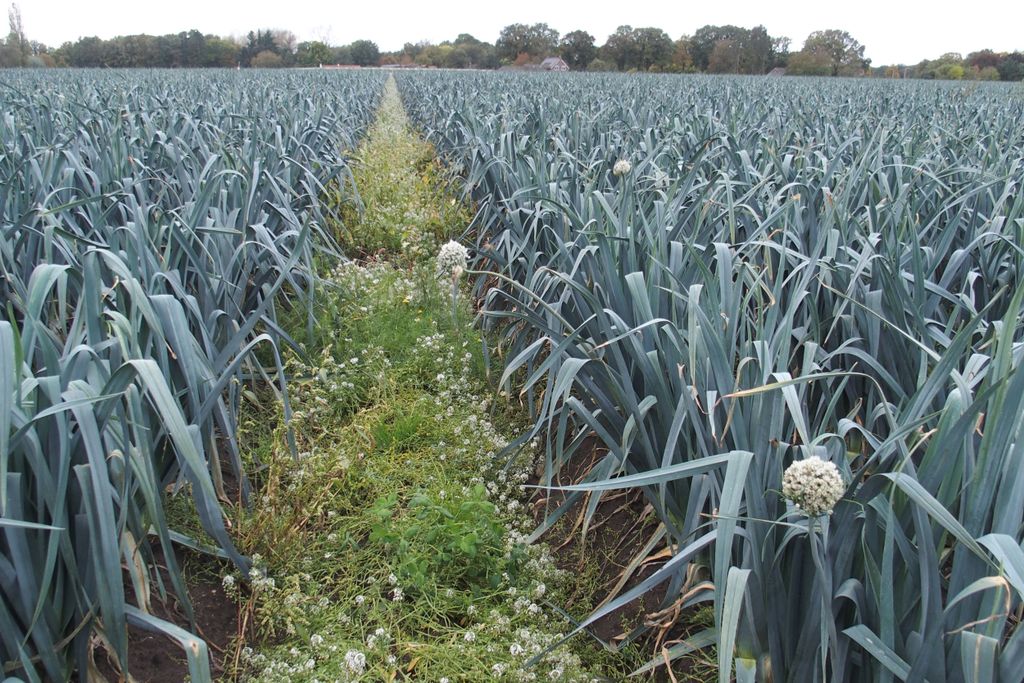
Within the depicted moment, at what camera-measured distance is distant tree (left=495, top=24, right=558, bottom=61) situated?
56.3m

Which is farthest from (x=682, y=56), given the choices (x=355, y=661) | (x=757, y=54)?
(x=355, y=661)

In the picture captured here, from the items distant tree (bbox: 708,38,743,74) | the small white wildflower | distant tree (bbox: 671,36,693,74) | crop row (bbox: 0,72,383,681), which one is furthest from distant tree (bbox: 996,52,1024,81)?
the small white wildflower

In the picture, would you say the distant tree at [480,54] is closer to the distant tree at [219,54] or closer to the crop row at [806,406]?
the distant tree at [219,54]

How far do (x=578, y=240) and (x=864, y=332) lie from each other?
39.1 inches

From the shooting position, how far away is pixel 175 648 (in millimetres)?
1809

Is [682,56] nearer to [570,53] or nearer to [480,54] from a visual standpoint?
[570,53]

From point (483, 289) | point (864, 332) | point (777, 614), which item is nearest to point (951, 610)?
point (777, 614)

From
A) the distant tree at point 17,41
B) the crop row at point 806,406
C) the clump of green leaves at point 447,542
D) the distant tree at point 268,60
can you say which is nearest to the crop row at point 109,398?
the clump of green leaves at point 447,542

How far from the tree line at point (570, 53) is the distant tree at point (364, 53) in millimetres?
100

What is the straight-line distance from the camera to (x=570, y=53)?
176 feet

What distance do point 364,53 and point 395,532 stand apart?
222ft

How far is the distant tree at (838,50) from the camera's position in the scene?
139ft

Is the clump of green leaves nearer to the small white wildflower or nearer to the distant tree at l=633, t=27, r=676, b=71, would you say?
the small white wildflower

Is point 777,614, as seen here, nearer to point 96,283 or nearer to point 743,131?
point 96,283
